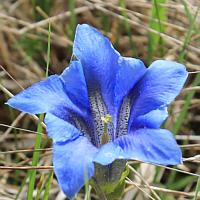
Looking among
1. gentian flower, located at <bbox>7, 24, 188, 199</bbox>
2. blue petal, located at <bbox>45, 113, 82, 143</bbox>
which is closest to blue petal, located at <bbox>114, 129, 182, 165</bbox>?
gentian flower, located at <bbox>7, 24, 188, 199</bbox>

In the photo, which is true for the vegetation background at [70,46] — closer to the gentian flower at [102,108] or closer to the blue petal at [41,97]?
the gentian flower at [102,108]

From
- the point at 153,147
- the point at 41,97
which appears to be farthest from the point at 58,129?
the point at 153,147

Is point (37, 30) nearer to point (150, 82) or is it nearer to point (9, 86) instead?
point (9, 86)

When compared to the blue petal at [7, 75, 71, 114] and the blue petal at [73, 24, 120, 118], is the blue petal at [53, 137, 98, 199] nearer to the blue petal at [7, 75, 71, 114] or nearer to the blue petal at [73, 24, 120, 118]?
the blue petal at [7, 75, 71, 114]

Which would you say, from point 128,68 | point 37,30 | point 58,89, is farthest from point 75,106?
point 37,30

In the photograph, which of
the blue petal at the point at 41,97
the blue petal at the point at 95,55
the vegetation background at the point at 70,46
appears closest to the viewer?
the blue petal at the point at 41,97

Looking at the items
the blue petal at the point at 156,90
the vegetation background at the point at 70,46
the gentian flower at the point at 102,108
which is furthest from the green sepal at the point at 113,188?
the vegetation background at the point at 70,46

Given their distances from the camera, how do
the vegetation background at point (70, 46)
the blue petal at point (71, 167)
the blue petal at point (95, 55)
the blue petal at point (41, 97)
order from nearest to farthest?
the blue petal at point (71, 167), the blue petal at point (41, 97), the blue petal at point (95, 55), the vegetation background at point (70, 46)

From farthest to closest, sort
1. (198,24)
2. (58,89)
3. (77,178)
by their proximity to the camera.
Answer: (198,24) → (58,89) → (77,178)
